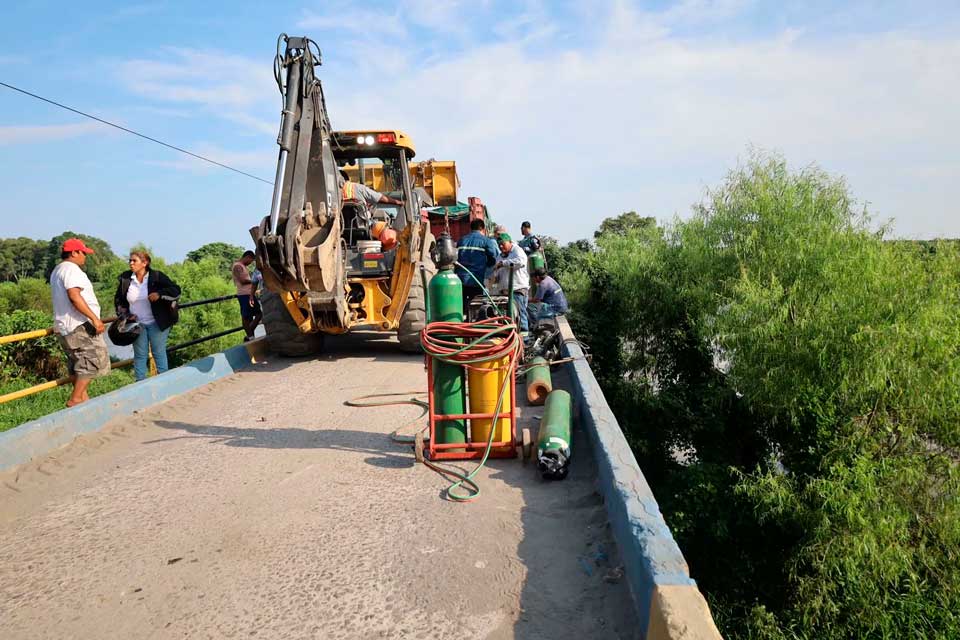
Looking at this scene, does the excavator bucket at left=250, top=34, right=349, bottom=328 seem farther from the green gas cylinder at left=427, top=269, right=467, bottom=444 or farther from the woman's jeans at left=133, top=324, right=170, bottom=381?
the green gas cylinder at left=427, top=269, right=467, bottom=444

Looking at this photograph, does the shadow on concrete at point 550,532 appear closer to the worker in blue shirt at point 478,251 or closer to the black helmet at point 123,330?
the black helmet at point 123,330

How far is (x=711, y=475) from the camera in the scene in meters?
11.2

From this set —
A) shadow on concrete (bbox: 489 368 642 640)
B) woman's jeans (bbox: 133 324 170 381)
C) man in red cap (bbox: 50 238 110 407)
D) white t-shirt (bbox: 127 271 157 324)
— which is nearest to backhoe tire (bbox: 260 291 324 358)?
woman's jeans (bbox: 133 324 170 381)

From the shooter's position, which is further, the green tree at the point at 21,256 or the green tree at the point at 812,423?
the green tree at the point at 21,256

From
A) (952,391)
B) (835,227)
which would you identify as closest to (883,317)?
(952,391)

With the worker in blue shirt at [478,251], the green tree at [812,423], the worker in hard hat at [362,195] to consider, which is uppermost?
the worker in hard hat at [362,195]

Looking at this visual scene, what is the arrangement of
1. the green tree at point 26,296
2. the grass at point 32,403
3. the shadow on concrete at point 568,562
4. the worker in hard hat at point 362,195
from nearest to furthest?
the shadow on concrete at point 568,562, the grass at point 32,403, the worker in hard hat at point 362,195, the green tree at point 26,296

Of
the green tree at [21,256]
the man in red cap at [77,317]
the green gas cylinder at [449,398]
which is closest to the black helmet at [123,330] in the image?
the man in red cap at [77,317]

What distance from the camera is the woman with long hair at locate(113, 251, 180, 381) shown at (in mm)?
6816

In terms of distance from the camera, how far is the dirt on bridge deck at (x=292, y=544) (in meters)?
2.75

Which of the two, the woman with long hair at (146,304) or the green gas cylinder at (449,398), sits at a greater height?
the woman with long hair at (146,304)

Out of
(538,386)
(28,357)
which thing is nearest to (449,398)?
(538,386)

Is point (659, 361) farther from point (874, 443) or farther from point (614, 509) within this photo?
point (614, 509)

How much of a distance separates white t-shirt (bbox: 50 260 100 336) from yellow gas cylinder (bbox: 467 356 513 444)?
146 inches
